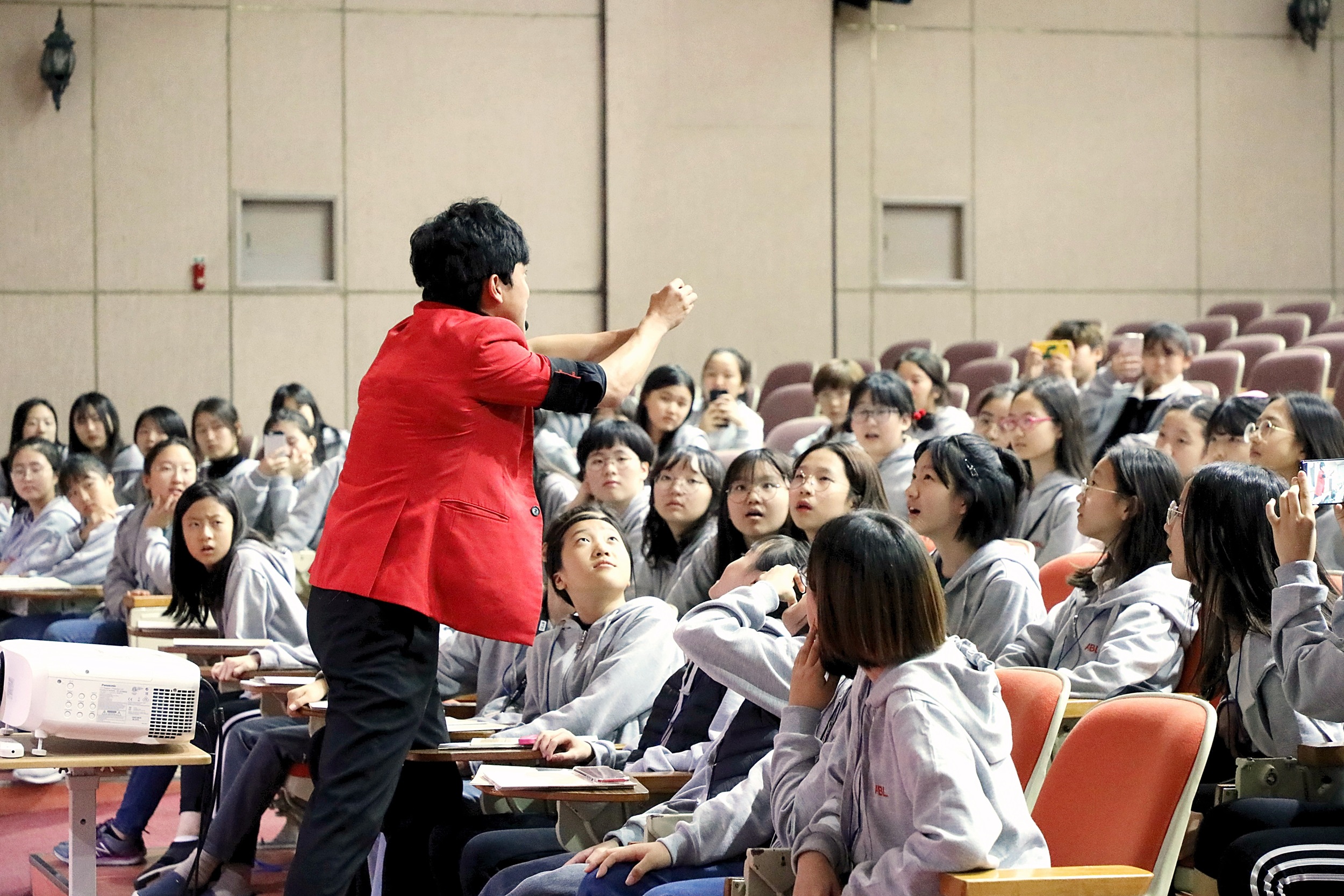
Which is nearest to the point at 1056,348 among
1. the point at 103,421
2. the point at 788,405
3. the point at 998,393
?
the point at 788,405

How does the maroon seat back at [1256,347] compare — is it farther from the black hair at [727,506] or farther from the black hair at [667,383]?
the black hair at [727,506]

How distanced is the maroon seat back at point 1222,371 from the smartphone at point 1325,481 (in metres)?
3.91

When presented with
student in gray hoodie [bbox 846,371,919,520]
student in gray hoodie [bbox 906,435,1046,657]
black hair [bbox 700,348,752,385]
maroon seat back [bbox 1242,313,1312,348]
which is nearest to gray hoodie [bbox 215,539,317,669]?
student in gray hoodie [bbox 846,371,919,520]

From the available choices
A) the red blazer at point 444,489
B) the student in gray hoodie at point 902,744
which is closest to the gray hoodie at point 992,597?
the red blazer at point 444,489

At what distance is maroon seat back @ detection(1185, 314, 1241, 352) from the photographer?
7863 millimetres

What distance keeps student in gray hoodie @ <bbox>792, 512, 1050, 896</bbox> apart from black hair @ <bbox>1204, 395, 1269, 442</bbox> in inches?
78.3

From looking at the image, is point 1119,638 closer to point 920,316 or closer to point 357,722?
point 357,722

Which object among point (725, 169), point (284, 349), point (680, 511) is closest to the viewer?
point (680, 511)

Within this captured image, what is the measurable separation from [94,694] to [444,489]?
765 millimetres

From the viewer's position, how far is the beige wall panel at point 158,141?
838 centimetres

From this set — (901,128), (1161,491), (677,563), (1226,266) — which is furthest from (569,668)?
(1226,266)

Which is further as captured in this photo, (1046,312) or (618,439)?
(1046,312)

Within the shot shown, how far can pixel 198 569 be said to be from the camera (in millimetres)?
4426

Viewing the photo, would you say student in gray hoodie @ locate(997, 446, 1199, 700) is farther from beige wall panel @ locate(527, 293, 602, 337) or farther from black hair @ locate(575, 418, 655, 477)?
beige wall panel @ locate(527, 293, 602, 337)
